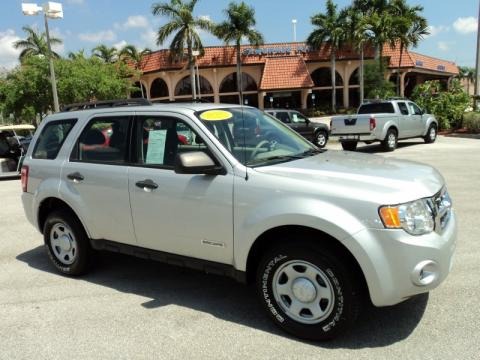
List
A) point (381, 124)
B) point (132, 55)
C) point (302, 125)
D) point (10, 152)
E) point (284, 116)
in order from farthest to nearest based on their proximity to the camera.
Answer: point (132, 55) → point (302, 125) → point (284, 116) → point (381, 124) → point (10, 152)

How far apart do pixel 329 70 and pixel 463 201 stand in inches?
1820

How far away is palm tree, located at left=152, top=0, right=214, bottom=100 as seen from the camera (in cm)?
4091

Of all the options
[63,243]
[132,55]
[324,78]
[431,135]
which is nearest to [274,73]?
[324,78]

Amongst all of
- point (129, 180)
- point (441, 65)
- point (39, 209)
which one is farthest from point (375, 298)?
point (441, 65)

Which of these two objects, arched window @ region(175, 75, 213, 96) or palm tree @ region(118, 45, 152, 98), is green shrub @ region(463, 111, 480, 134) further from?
palm tree @ region(118, 45, 152, 98)

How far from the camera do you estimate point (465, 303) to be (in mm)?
4098

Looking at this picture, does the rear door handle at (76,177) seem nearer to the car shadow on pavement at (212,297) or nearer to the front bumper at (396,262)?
the car shadow on pavement at (212,297)

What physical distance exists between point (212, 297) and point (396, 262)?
1976mm

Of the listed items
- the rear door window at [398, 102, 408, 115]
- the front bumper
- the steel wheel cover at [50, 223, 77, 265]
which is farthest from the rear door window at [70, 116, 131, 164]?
the rear door window at [398, 102, 408, 115]

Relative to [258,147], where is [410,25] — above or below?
above

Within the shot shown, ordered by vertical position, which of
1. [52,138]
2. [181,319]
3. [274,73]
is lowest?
[181,319]

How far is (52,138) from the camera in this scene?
5.42 m

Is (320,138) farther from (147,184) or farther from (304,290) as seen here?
(304,290)

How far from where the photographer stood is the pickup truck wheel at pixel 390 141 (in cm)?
1709
